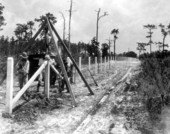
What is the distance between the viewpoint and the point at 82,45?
109 metres

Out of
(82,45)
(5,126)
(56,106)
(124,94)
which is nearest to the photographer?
(5,126)

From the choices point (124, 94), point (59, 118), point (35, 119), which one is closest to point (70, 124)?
point (59, 118)

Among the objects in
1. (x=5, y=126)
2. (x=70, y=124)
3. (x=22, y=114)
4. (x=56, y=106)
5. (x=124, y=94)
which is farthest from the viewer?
(x=124, y=94)

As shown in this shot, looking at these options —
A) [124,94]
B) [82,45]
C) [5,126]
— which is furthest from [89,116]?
[82,45]

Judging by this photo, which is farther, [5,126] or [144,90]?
[144,90]

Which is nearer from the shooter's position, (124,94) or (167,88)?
(167,88)

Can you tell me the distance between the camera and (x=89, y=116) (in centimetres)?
609

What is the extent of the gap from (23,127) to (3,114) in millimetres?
801

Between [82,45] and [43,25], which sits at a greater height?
[82,45]

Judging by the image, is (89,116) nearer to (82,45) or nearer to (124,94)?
(124,94)

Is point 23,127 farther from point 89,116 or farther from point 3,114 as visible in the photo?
point 89,116

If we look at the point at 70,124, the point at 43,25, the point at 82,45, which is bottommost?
the point at 70,124

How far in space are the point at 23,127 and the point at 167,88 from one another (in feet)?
16.1

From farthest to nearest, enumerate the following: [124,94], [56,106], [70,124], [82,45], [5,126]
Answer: [82,45], [124,94], [56,106], [70,124], [5,126]
